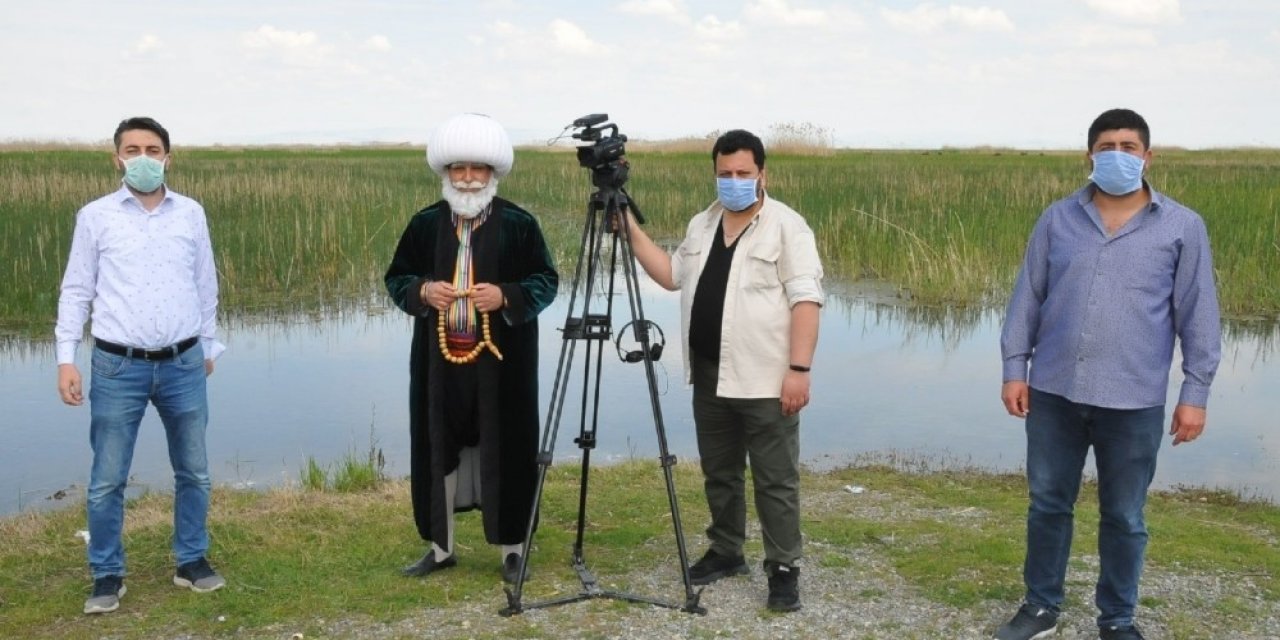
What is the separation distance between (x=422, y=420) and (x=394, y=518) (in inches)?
50.3

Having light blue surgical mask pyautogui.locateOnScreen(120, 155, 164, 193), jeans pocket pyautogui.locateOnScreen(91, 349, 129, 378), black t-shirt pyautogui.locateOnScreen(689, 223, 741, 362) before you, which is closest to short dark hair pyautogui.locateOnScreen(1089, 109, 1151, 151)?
black t-shirt pyautogui.locateOnScreen(689, 223, 741, 362)

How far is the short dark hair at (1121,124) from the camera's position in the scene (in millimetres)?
3654

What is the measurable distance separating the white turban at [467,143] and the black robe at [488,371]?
260 mm

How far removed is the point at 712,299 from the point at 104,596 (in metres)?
2.48

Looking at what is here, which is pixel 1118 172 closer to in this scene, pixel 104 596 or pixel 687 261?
pixel 687 261

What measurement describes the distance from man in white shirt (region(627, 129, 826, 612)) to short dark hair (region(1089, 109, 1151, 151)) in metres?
0.95

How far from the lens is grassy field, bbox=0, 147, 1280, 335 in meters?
→ 12.8

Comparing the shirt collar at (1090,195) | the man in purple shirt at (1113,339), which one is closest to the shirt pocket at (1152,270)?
the man in purple shirt at (1113,339)

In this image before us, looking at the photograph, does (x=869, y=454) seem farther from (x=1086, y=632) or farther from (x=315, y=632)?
(x=315, y=632)

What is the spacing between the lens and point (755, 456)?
425 cm

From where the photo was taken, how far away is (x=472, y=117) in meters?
4.30

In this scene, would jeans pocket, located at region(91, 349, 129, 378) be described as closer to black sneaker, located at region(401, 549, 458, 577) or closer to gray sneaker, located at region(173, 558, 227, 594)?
gray sneaker, located at region(173, 558, 227, 594)

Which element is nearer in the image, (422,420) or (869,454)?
(422,420)

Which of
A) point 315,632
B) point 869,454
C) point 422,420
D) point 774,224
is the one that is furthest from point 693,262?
point 869,454
